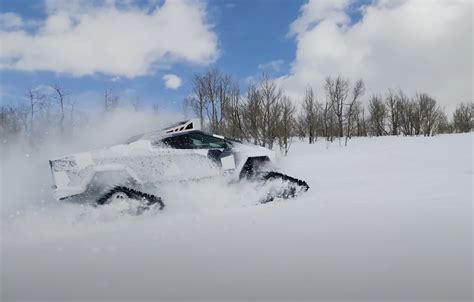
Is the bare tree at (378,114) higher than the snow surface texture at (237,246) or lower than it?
higher

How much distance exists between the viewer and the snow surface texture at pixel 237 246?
226 centimetres

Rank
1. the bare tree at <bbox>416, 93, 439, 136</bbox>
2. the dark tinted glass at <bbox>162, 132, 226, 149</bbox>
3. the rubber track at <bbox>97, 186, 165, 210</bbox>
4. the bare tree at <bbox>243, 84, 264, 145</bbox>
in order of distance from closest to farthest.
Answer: the rubber track at <bbox>97, 186, 165, 210</bbox> → the dark tinted glass at <bbox>162, 132, 226, 149</bbox> → the bare tree at <bbox>243, 84, 264, 145</bbox> → the bare tree at <bbox>416, 93, 439, 136</bbox>

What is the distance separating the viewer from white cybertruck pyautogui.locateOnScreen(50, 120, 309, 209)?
4.79 m

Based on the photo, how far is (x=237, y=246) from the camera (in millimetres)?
3129

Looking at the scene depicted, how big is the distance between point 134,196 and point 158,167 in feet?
2.14

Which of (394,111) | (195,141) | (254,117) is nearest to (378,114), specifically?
(394,111)

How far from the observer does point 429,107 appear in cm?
4103

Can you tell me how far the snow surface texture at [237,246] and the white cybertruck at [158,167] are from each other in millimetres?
234

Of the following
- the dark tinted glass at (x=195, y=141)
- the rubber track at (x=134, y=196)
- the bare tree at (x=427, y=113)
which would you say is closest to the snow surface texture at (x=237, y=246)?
the rubber track at (x=134, y=196)

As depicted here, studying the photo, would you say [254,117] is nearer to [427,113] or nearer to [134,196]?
[134,196]

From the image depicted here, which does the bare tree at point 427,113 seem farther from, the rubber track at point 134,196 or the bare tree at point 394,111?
the rubber track at point 134,196

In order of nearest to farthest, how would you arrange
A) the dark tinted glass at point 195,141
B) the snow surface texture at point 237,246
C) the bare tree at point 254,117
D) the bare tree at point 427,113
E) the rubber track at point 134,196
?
the snow surface texture at point 237,246 < the rubber track at point 134,196 < the dark tinted glass at point 195,141 < the bare tree at point 254,117 < the bare tree at point 427,113

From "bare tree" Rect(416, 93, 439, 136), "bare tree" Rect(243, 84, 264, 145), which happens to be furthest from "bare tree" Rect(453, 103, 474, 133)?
"bare tree" Rect(243, 84, 264, 145)

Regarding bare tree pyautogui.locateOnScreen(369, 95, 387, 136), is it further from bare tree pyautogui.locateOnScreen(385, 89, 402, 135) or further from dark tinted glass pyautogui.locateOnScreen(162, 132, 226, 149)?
dark tinted glass pyautogui.locateOnScreen(162, 132, 226, 149)
